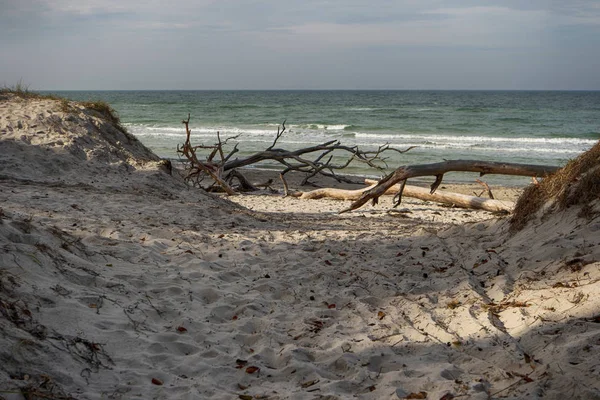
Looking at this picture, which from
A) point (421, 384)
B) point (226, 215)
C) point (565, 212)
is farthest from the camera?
point (226, 215)

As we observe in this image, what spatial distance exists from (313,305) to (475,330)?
1360 mm

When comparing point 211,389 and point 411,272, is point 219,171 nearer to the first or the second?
point 411,272

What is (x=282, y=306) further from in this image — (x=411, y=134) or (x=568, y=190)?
(x=411, y=134)

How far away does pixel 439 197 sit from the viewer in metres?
10.6

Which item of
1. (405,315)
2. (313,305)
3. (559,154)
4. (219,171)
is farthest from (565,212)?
(559,154)

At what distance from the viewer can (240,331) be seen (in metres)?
4.20

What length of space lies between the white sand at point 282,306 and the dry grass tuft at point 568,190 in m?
0.15

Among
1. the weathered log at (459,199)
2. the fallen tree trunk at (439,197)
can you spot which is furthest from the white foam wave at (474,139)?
the weathered log at (459,199)

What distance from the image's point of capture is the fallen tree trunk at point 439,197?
31.7 feet

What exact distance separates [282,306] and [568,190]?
113 inches

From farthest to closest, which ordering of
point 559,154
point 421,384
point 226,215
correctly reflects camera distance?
point 559,154 < point 226,215 < point 421,384

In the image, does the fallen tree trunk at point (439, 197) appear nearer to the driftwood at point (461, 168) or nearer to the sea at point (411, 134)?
the driftwood at point (461, 168)

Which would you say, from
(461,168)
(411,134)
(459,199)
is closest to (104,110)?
(461,168)

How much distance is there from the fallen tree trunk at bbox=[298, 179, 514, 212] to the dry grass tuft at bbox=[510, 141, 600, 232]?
10.4 feet
